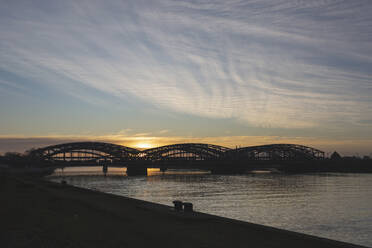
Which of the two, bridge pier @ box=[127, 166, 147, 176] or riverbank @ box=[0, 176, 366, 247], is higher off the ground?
riverbank @ box=[0, 176, 366, 247]

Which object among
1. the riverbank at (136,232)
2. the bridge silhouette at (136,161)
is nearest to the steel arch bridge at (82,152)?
the bridge silhouette at (136,161)

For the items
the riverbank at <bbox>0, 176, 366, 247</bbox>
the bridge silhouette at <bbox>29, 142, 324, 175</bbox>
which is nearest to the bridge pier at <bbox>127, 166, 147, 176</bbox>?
the bridge silhouette at <bbox>29, 142, 324, 175</bbox>

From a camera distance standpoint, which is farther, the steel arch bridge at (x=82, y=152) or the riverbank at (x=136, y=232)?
the steel arch bridge at (x=82, y=152)

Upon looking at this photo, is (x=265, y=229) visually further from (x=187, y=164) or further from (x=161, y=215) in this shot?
(x=187, y=164)

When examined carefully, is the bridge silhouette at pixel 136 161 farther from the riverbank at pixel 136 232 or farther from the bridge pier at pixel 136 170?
the riverbank at pixel 136 232

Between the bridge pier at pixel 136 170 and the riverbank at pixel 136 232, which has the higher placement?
the riverbank at pixel 136 232

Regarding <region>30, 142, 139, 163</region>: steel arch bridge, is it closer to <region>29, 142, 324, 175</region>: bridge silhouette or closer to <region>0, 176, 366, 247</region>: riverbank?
<region>29, 142, 324, 175</region>: bridge silhouette

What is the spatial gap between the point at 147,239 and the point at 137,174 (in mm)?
143664

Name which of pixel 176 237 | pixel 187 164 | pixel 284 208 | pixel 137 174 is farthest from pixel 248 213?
pixel 137 174

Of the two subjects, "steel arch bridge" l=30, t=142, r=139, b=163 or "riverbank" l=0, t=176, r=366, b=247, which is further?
"steel arch bridge" l=30, t=142, r=139, b=163

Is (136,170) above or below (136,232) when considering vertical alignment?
below

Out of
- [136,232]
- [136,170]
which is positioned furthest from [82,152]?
[136,232]

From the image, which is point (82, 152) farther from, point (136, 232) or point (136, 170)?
point (136, 232)

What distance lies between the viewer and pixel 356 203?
4216cm
